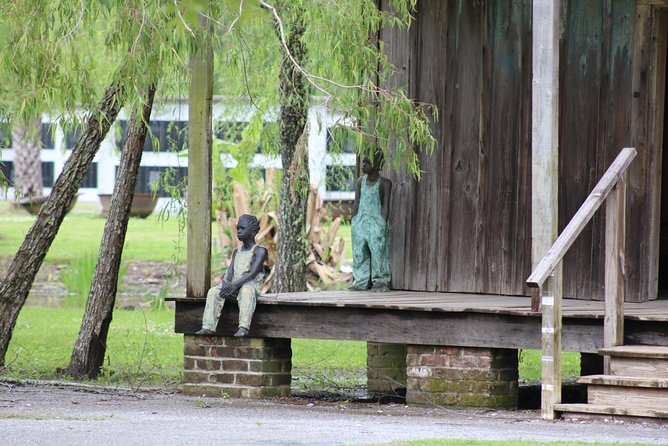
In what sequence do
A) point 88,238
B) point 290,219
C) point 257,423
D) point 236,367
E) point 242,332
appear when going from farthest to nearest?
point 88,238
point 290,219
point 236,367
point 242,332
point 257,423

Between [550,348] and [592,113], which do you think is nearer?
[550,348]

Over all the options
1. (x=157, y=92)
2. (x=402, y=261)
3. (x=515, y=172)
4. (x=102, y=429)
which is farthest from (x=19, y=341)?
(x=102, y=429)

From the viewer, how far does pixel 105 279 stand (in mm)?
13492

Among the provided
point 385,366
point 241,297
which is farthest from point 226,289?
point 385,366

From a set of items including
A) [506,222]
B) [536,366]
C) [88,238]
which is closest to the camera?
[506,222]

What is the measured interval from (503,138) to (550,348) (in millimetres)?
2873

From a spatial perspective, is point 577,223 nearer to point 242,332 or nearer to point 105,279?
point 242,332

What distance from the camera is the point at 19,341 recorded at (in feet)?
58.5

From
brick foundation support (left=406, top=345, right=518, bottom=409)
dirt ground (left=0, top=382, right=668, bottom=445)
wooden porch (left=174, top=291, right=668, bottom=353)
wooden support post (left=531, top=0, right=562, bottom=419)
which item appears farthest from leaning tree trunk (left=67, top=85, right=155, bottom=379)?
wooden support post (left=531, top=0, right=562, bottom=419)

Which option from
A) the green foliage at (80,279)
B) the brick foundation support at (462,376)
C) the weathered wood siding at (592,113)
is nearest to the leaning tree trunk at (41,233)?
the brick foundation support at (462,376)

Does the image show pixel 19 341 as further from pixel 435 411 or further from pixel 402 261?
pixel 435 411

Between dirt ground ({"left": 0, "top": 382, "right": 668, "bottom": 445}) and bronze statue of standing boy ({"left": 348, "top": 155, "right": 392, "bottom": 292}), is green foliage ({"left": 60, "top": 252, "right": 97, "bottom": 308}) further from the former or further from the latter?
dirt ground ({"left": 0, "top": 382, "right": 668, "bottom": 445})

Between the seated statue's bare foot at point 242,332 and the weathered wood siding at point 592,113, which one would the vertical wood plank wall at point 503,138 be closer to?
the weathered wood siding at point 592,113

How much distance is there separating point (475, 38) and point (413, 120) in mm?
1862
